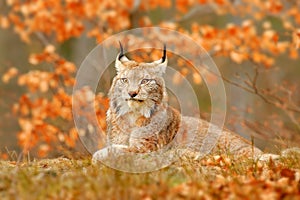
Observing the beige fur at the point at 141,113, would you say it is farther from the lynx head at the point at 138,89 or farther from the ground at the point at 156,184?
the ground at the point at 156,184

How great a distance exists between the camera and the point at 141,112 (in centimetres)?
763

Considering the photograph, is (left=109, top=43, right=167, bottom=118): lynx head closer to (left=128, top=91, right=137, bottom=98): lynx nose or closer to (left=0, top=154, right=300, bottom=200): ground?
(left=128, top=91, right=137, bottom=98): lynx nose

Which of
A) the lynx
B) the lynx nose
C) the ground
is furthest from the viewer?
the lynx

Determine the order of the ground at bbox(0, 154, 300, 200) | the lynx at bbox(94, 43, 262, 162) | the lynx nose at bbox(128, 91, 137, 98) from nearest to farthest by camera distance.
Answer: the ground at bbox(0, 154, 300, 200) → the lynx nose at bbox(128, 91, 137, 98) → the lynx at bbox(94, 43, 262, 162)

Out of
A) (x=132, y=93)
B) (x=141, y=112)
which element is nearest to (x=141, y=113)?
(x=141, y=112)

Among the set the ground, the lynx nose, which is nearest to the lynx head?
the lynx nose

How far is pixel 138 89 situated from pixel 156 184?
91.7 inches

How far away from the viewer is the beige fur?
296 inches

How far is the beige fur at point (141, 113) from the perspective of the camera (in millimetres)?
7516

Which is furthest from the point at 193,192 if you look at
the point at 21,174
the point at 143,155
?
the point at 143,155

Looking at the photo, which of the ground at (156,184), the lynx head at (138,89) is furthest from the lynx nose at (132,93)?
the ground at (156,184)

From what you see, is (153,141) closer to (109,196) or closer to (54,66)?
(109,196)

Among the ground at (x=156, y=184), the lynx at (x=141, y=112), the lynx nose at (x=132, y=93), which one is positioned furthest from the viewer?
the lynx at (x=141, y=112)

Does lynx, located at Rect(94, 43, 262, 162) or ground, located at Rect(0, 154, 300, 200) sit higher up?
lynx, located at Rect(94, 43, 262, 162)
